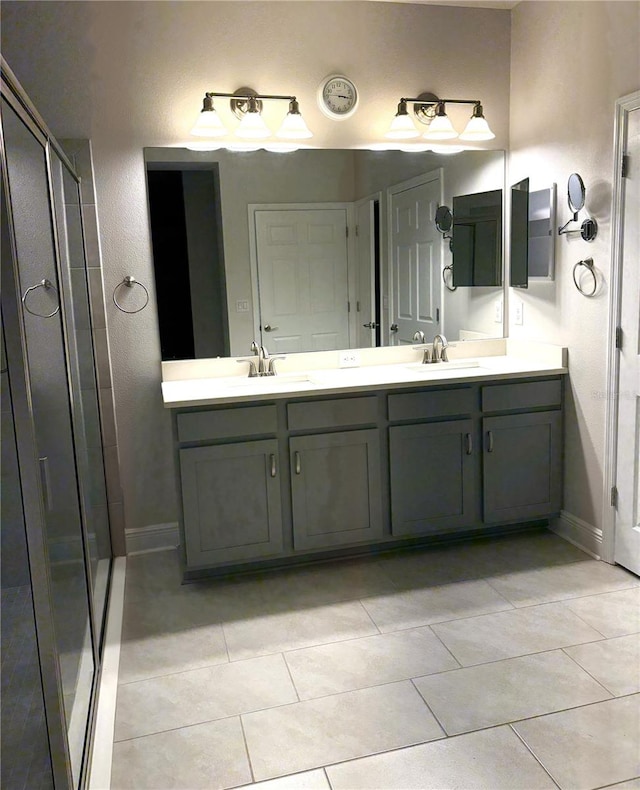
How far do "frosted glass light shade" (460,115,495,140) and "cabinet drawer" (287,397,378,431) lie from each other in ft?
4.94

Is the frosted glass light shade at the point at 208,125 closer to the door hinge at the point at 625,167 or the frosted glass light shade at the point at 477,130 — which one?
the frosted glass light shade at the point at 477,130

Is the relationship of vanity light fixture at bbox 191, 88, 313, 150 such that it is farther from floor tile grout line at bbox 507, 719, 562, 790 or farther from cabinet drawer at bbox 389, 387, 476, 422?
floor tile grout line at bbox 507, 719, 562, 790

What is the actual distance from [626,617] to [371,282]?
1.91 meters

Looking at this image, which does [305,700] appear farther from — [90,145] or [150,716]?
[90,145]

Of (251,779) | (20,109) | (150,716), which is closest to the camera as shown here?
(20,109)

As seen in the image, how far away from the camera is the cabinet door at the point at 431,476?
3160 millimetres

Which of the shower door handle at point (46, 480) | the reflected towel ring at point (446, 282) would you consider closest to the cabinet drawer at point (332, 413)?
the reflected towel ring at point (446, 282)

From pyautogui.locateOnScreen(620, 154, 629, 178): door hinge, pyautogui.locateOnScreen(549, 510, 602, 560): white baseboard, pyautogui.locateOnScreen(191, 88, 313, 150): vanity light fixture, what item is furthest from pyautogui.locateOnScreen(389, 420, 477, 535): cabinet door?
pyautogui.locateOnScreen(191, 88, 313, 150): vanity light fixture

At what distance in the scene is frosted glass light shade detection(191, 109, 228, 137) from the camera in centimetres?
309

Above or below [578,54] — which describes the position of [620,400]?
below

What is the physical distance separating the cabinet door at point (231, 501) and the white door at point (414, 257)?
109 cm

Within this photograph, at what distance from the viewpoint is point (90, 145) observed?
3076mm

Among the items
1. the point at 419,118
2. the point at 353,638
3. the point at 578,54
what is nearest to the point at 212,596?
the point at 353,638

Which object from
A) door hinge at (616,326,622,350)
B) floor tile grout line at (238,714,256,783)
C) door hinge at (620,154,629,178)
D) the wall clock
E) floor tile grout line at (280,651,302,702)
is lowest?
floor tile grout line at (238,714,256,783)
